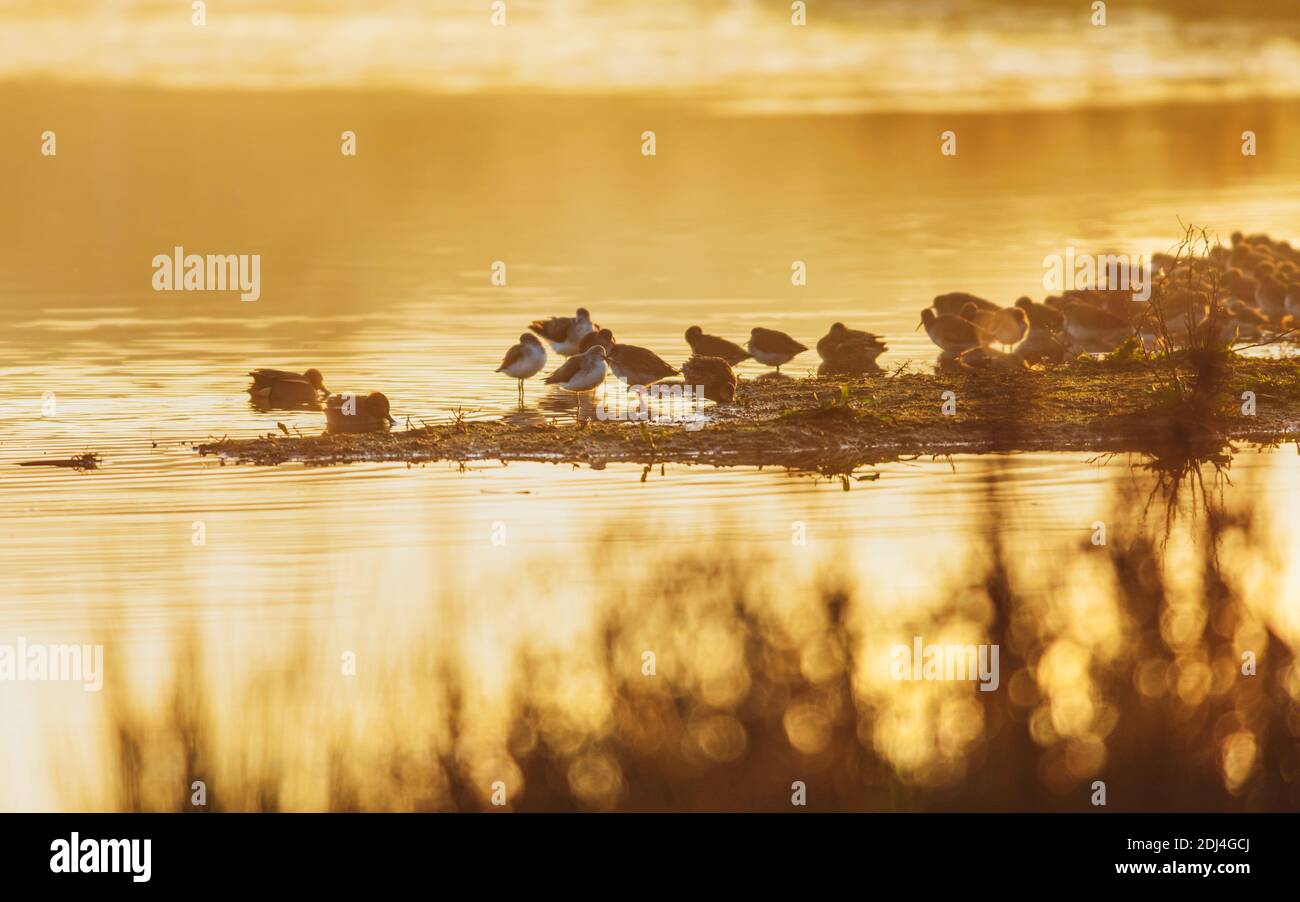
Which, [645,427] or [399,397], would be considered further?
[399,397]

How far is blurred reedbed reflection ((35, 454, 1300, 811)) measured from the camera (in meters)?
11.2

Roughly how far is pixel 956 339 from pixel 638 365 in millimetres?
4174

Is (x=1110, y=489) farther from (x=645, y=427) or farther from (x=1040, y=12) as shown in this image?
(x=1040, y=12)

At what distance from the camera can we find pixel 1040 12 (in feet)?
271

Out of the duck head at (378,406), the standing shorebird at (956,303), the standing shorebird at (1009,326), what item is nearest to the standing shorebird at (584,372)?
the duck head at (378,406)

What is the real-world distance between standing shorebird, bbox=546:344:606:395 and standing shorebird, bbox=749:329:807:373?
8.83 ft

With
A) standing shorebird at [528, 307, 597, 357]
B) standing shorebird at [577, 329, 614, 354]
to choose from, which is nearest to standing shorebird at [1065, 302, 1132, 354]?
standing shorebird at [528, 307, 597, 357]

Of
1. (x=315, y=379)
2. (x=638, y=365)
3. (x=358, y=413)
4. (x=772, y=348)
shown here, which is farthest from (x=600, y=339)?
(x=358, y=413)

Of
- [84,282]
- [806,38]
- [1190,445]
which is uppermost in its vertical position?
[806,38]

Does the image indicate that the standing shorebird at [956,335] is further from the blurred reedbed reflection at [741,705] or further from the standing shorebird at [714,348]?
the blurred reedbed reflection at [741,705]

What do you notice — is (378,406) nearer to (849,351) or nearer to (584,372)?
(584,372)

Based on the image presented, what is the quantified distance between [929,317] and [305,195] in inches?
1139

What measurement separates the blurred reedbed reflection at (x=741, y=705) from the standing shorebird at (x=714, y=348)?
11380mm

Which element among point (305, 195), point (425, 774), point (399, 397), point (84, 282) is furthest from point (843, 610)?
point (305, 195)
